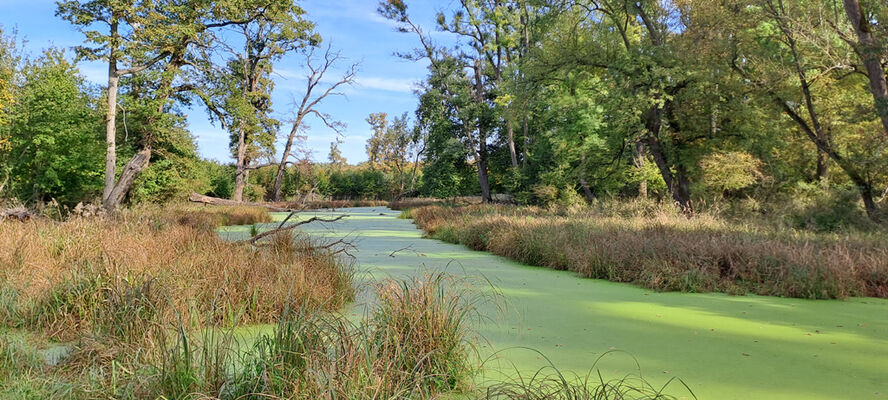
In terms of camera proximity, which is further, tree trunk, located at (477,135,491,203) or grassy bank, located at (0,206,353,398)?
tree trunk, located at (477,135,491,203)

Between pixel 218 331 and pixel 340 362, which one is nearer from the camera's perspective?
pixel 340 362

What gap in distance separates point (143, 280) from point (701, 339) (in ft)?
11.0

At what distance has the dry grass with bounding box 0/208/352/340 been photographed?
2.54 metres

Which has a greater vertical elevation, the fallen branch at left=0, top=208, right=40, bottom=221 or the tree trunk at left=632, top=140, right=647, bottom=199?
the tree trunk at left=632, top=140, right=647, bottom=199

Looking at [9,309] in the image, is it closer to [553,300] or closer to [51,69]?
[553,300]

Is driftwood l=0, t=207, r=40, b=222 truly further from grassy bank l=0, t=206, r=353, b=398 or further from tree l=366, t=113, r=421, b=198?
tree l=366, t=113, r=421, b=198

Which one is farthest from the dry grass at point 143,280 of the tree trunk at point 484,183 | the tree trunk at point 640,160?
the tree trunk at point 484,183

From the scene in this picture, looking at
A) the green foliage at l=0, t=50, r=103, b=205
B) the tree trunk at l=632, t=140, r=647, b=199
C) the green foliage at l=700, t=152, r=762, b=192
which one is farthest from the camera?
the tree trunk at l=632, t=140, r=647, b=199

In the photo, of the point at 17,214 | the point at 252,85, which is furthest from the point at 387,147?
the point at 17,214

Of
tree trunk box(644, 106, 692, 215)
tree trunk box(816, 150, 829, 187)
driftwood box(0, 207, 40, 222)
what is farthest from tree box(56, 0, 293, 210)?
tree trunk box(816, 150, 829, 187)

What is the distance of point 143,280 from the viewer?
2648 millimetres

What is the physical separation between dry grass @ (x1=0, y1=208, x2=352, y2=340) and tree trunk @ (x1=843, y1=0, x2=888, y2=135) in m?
9.53

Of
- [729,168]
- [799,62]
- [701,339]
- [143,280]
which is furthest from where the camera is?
[729,168]

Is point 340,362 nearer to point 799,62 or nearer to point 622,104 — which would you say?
point 622,104
